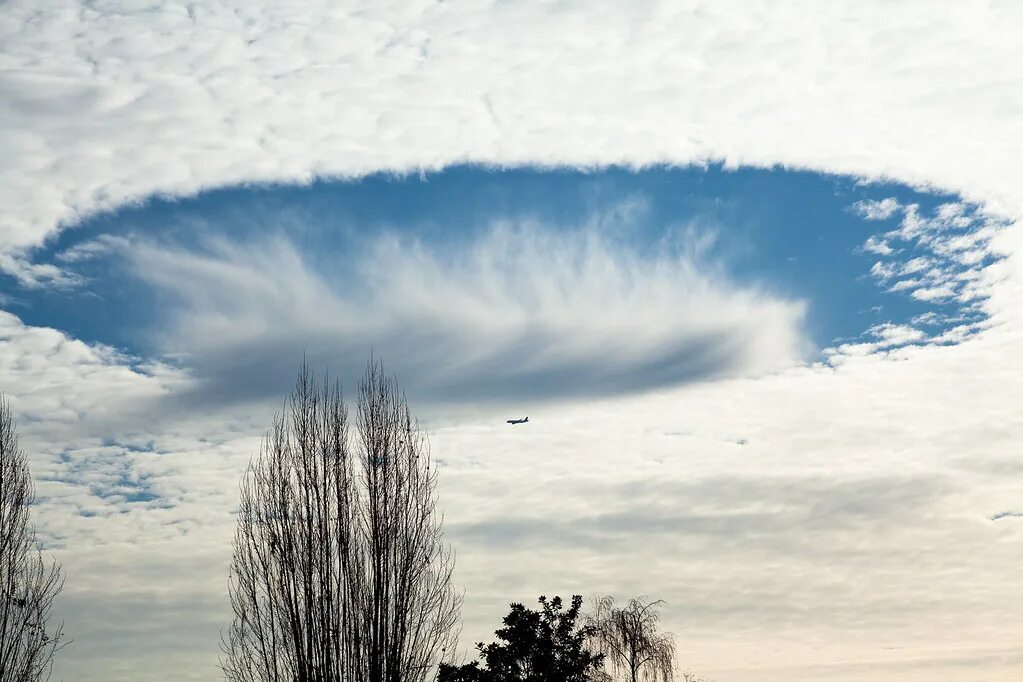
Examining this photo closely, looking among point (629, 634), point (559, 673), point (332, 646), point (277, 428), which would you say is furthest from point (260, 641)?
point (629, 634)

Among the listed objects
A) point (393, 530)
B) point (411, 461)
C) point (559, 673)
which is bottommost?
point (559, 673)

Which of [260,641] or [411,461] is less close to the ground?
[411,461]

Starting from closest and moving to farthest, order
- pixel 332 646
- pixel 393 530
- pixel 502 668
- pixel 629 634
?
pixel 332 646
pixel 393 530
pixel 502 668
pixel 629 634

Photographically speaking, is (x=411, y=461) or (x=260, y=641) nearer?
(x=260, y=641)

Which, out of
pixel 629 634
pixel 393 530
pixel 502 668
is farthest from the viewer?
pixel 629 634

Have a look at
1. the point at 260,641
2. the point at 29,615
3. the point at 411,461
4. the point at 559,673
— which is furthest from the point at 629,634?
the point at 29,615

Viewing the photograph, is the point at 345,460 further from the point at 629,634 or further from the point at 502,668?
the point at 629,634
